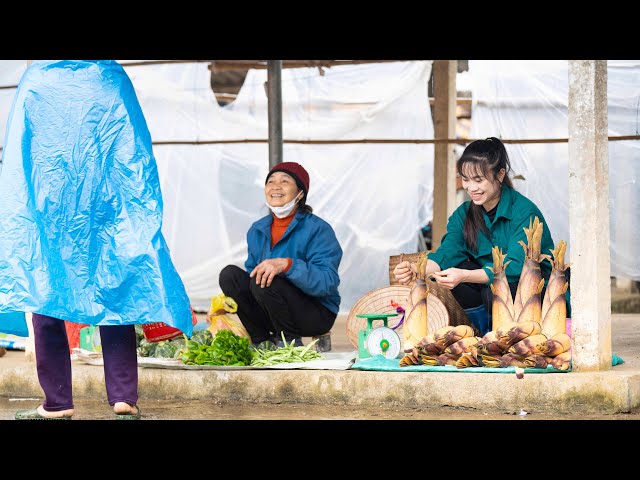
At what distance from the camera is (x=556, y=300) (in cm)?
524

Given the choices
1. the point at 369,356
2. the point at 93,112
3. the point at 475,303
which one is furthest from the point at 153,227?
the point at 475,303

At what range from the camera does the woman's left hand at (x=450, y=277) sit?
5445 mm

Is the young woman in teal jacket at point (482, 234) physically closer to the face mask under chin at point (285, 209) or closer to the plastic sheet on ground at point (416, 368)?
the plastic sheet on ground at point (416, 368)

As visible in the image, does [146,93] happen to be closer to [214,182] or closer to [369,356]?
[214,182]

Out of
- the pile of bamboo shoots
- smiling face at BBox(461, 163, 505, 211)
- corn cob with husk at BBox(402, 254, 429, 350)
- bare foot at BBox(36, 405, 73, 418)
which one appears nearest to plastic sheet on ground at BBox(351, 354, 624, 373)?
the pile of bamboo shoots

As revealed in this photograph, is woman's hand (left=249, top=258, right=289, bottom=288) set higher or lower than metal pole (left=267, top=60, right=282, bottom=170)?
lower

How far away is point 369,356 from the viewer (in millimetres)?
5664

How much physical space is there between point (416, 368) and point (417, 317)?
295 millimetres

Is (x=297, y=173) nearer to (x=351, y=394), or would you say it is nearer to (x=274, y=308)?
(x=274, y=308)

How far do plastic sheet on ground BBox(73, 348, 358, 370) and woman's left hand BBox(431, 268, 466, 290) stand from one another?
0.67m

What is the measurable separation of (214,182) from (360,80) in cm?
177

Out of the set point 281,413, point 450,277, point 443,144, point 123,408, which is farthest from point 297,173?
point 443,144

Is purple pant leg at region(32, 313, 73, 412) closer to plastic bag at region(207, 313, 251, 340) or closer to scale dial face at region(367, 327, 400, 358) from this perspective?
plastic bag at region(207, 313, 251, 340)

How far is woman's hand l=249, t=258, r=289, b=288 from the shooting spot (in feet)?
18.9
